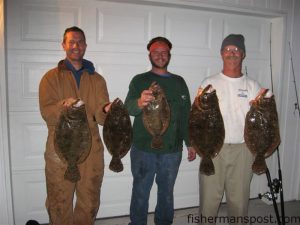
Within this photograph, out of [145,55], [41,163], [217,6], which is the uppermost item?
[217,6]

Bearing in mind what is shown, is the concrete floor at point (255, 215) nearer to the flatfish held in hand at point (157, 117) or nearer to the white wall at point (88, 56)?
the white wall at point (88, 56)

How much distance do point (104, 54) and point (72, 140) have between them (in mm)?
1619

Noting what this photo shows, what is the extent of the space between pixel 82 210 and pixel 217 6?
11.2 feet

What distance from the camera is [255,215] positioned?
A: 15.2 feet

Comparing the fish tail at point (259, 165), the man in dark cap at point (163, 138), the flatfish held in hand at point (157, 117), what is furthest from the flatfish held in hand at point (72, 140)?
the fish tail at point (259, 165)

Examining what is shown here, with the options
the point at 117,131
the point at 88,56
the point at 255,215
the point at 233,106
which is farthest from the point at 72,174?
the point at 255,215

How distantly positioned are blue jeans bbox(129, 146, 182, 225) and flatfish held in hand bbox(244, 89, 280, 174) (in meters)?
0.91

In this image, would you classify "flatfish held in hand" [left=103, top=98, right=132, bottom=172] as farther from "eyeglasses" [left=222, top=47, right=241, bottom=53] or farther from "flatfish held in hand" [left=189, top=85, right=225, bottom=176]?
"eyeglasses" [left=222, top=47, right=241, bottom=53]

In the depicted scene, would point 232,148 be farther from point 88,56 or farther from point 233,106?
point 88,56

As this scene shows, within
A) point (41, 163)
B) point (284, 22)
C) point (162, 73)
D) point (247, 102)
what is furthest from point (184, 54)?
point (41, 163)

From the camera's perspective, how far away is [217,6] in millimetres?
4316

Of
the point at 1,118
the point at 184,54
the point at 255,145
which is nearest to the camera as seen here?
the point at 255,145

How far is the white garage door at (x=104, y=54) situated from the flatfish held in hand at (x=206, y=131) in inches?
56.9

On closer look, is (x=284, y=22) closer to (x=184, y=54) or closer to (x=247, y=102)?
(x=184, y=54)
